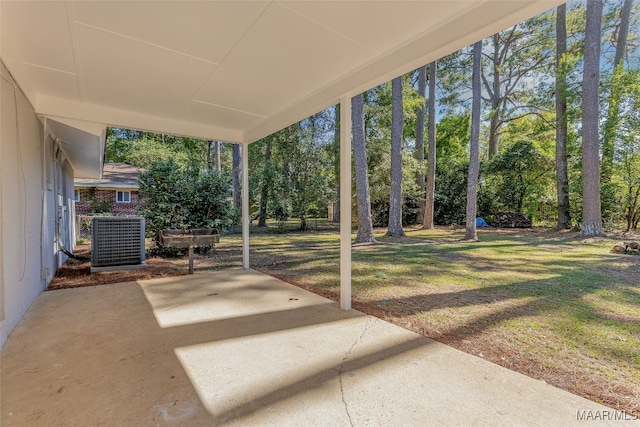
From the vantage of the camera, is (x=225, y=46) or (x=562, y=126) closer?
(x=225, y=46)

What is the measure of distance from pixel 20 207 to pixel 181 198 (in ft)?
13.0

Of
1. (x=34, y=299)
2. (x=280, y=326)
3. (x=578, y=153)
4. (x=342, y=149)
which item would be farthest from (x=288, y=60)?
(x=578, y=153)

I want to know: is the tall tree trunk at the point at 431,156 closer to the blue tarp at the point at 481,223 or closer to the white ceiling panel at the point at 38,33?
the blue tarp at the point at 481,223

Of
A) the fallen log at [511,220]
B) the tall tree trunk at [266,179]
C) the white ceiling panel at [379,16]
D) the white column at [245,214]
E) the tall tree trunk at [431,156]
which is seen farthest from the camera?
the fallen log at [511,220]

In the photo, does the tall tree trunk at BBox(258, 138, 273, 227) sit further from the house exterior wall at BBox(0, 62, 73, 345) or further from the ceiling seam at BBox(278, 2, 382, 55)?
the ceiling seam at BBox(278, 2, 382, 55)

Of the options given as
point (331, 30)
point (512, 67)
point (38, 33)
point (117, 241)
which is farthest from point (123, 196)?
point (512, 67)

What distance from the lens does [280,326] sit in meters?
2.89

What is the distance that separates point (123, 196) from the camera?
14695 mm

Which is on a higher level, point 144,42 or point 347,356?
point 144,42

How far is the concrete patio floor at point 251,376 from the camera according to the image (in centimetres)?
162

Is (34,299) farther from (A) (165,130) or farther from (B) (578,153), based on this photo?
(B) (578,153)

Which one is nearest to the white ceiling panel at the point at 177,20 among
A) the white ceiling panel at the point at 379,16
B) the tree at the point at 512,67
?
the white ceiling panel at the point at 379,16

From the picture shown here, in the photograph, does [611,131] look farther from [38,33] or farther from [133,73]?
[38,33]

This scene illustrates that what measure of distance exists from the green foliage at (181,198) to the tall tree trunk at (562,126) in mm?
12379
